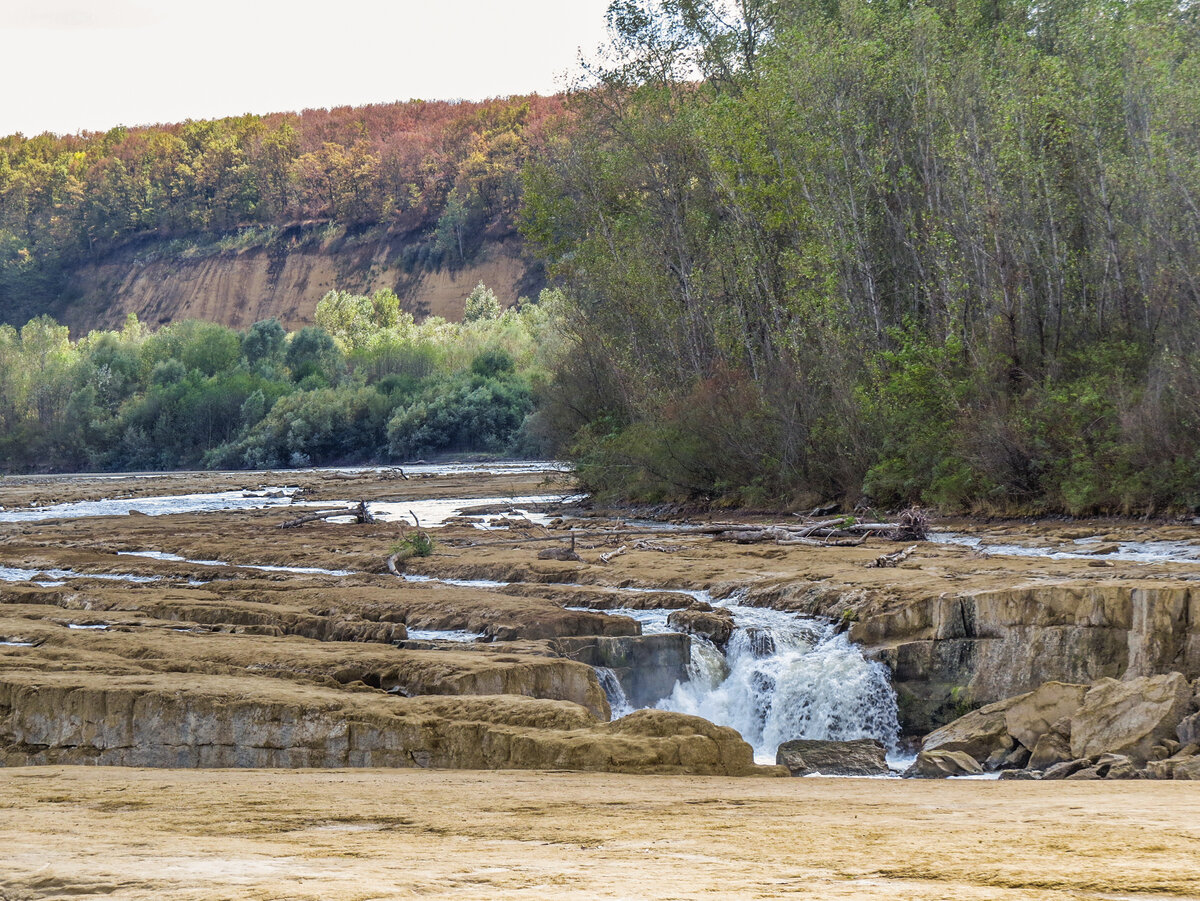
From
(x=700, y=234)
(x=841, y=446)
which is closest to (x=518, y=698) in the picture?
(x=841, y=446)

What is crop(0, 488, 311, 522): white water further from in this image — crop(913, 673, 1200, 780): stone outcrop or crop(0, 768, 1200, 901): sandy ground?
crop(0, 768, 1200, 901): sandy ground

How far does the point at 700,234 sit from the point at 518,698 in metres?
29.1

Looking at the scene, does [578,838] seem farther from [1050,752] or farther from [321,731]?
[1050,752]

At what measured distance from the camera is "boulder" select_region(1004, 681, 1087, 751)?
1176cm

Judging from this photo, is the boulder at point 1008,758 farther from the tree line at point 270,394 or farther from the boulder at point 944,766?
the tree line at point 270,394

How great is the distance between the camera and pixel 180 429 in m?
90.4

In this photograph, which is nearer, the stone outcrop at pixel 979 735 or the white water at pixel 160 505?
the stone outcrop at pixel 979 735

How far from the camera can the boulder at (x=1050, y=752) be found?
10969mm

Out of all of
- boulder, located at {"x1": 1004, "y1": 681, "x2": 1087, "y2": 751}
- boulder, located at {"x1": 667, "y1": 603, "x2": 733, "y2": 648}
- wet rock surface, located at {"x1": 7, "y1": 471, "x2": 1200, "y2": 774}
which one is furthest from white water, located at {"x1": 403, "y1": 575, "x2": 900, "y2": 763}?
boulder, located at {"x1": 1004, "y1": 681, "x2": 1087, "y2": 751}

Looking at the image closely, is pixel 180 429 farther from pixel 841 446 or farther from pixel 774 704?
pixel 774 704

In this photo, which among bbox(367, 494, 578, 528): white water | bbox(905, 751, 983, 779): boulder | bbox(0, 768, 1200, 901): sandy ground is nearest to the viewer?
bbox(0, 768, 1200, 901): sandy ground

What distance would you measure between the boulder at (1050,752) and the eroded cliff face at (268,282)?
117875 mm

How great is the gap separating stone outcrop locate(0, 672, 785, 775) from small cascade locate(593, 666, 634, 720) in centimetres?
393

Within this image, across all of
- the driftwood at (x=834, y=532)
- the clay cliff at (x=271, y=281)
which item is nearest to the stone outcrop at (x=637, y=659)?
the driftwood at (x=834, y=532)
